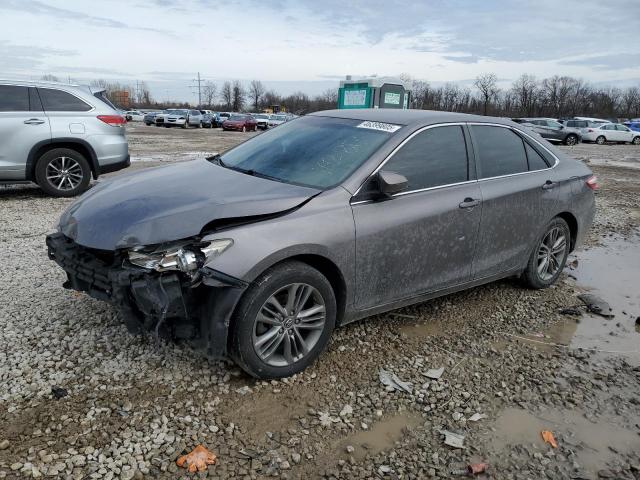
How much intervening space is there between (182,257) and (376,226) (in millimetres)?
1304

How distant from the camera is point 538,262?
4.99 metres

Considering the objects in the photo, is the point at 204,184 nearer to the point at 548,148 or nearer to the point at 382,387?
the point at 382,387

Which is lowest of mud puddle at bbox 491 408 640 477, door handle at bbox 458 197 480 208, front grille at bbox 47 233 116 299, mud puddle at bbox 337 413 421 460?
Answer: mud puddle at bbox 491 408 640 477

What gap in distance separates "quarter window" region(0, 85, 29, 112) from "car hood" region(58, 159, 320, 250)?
17.5 feet

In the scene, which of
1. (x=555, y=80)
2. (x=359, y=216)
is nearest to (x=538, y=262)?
(x=359, y=216)

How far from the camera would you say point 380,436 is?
286 centimetres

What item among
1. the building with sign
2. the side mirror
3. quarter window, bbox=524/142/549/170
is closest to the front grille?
the side mirror

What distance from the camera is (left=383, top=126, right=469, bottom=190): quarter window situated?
12.4 ft

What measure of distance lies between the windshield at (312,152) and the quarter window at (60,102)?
16.9ft

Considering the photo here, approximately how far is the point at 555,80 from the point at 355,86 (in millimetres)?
77594

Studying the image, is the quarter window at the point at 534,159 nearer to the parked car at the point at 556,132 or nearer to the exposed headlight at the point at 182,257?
the exposed headlight at the point at 182,257

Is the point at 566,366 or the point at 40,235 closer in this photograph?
the point at 566,366

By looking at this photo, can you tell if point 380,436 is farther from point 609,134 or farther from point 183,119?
point 183,119

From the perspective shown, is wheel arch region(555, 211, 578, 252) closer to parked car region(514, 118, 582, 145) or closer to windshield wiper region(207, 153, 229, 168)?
windshield wiper region(207, 153, 229, 168)
